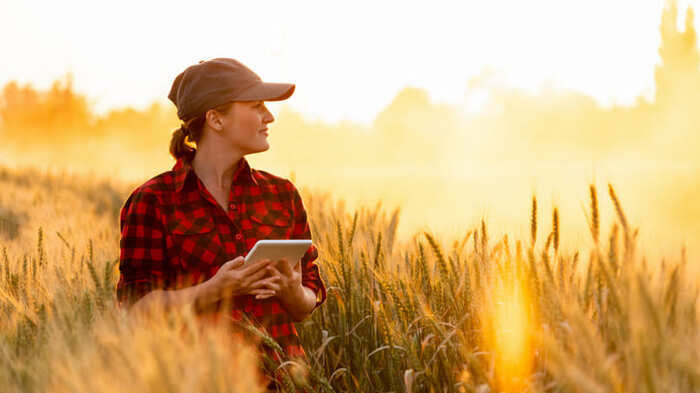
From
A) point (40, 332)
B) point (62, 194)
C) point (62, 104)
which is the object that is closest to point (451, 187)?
point (62, 194)

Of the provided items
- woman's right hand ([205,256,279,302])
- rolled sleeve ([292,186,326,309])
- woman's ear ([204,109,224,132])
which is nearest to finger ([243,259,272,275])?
woman's right hand ([205,256,279,302])

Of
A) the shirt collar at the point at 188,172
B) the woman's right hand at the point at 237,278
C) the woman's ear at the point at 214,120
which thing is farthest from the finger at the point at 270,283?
the woman's ear at the point at 214,120

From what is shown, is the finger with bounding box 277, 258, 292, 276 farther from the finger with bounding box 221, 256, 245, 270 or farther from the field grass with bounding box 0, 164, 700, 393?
the field grass with bounding box 0, 164, 700, 393

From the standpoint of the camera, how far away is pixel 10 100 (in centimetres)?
3512

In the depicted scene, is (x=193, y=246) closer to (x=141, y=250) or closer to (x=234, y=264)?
(x=141, y=250)

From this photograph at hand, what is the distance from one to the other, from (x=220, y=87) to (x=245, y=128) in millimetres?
167

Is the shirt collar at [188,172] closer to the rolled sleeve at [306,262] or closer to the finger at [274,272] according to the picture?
the rolled sleeve at [306,262]

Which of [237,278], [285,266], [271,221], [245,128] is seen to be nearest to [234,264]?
[237,278]

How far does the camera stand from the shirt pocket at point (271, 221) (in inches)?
91.0

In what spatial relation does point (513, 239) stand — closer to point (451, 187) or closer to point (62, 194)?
point (62, 194)

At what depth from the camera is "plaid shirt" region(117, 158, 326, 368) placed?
7.01ft

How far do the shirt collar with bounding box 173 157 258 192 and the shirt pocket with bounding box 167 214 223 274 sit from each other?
117mm

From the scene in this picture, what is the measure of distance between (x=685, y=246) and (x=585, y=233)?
10.6 inches

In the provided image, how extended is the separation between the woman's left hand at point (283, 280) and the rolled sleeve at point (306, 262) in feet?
0.79
